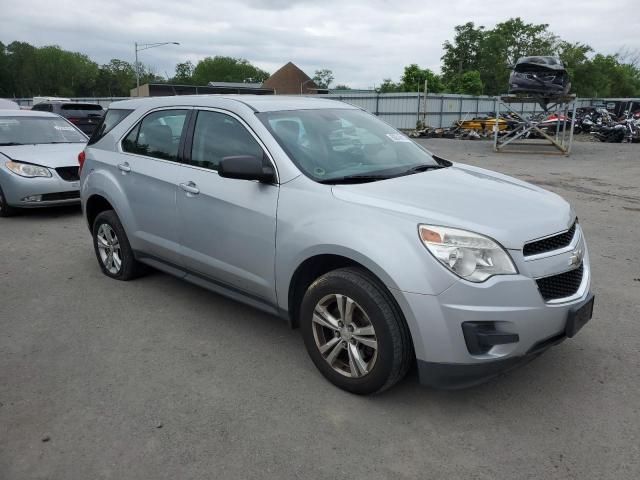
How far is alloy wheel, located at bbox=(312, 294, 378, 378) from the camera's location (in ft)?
9.68

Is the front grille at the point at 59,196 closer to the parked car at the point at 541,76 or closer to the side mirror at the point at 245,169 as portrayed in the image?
the side mirror at the point at 245,169

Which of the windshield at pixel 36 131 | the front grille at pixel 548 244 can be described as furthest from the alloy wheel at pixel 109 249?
the windshield at pixel 36 131

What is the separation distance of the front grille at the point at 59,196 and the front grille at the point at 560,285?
7.17 m

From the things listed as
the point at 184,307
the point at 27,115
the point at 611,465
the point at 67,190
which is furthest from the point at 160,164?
the point at 27,115

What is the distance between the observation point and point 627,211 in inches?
336

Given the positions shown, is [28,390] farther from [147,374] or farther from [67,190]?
[67,190]

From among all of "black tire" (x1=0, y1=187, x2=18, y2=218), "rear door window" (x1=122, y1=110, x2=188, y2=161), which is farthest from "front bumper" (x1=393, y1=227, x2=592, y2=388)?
"black tire" (x1=0, y1=187, x2=18, y2=218)

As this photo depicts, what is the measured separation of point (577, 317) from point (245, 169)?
2.10 m

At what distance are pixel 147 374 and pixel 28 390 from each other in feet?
2.27

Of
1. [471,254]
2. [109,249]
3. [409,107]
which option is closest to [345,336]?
[471,254]

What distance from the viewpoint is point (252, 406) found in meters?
3.03

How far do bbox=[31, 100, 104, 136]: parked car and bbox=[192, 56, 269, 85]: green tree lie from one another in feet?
307

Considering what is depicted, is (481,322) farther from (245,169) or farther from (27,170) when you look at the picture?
(27,170)

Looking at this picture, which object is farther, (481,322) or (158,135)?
(158,135)
